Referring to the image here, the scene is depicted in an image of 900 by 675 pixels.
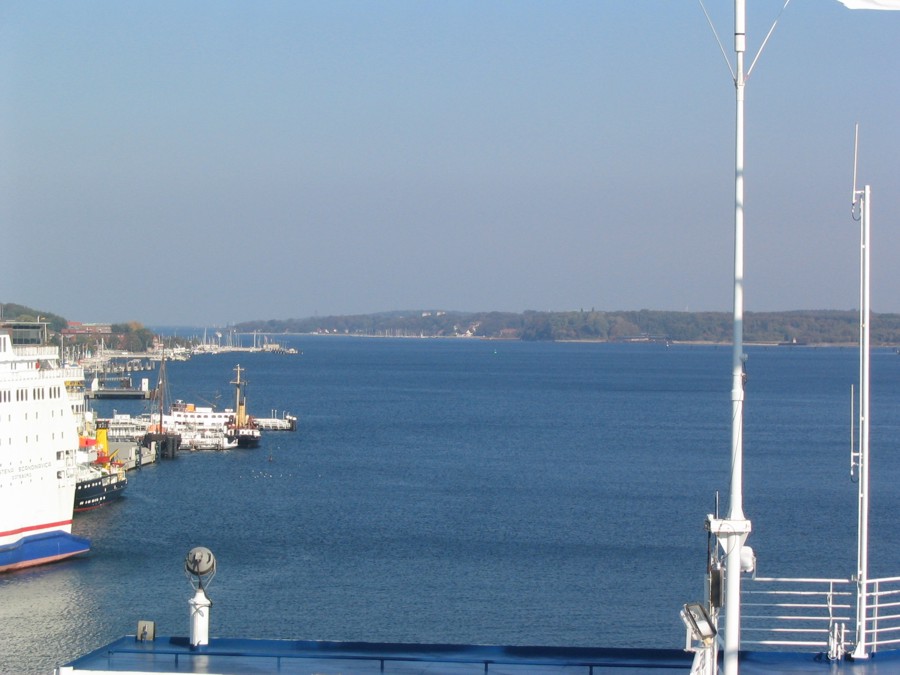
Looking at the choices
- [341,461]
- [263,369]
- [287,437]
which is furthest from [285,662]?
[263,369]

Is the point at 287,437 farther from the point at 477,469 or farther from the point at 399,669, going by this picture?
the point at 399,669

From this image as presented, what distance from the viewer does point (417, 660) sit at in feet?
25.4

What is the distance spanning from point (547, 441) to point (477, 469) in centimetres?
1371

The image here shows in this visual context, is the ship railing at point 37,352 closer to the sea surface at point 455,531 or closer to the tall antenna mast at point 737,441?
the sea surface at point 455,531

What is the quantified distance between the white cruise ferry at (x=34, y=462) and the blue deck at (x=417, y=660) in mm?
22476

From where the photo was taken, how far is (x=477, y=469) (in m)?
54.2

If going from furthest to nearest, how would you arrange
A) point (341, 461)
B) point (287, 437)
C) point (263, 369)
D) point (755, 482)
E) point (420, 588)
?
point (263, 369), point (287, 437), point (341, 461), point (755, 482), point (420, 588)

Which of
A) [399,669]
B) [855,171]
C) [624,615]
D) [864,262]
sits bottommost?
[624,615]

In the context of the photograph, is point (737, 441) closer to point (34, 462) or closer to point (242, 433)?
point (34, 462)

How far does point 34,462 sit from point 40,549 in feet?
7.49

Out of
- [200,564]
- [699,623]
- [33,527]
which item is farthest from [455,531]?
[699,623]

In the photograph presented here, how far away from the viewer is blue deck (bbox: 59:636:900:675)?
24.8 ft

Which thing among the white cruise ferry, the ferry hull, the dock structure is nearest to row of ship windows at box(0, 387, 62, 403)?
the white cruise ferry

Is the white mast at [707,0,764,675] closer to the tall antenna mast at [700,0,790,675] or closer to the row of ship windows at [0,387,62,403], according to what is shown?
the tall antenna mast at [700,0,790,675]
